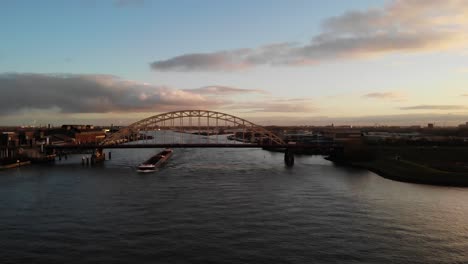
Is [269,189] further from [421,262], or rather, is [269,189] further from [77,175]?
[77,175]

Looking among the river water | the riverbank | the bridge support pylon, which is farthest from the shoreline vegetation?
the riverbank

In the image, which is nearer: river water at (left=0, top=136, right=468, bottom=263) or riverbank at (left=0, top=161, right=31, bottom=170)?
river water at (left=0, top=136, right=468, bottom=263)

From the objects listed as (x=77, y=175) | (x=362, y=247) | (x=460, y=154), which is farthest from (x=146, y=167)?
(x=460, y=154)

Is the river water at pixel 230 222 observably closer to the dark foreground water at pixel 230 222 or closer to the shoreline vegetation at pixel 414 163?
the dark foreground water at pixel 230 222

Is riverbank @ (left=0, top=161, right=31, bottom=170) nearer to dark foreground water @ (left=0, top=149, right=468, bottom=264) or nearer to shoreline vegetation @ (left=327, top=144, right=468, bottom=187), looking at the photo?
dark foreground water @ (left=0, top=149, right=468, bottom=264)

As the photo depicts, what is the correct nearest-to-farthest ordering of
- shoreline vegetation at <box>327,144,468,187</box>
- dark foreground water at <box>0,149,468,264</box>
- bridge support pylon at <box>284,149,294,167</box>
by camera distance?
dark foreground water at <box>0,149,468,264</box> < shoreline vegetation at <box>327,144,468,187</box> < bridge support pylon at <box>284,149,294,167</box>
